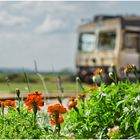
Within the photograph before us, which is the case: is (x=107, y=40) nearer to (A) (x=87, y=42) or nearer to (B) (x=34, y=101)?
(A) (x=87, y=42)

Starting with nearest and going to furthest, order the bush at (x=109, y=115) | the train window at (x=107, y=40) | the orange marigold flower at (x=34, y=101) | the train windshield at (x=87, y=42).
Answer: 1. the bush at (x=109, y=115)
2. the orange marigold flower at (x=34, y=101)
3. the train window at (x=107, y=40)
4. the train windshield at (x=87, y=42)

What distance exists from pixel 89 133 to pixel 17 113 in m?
0.64

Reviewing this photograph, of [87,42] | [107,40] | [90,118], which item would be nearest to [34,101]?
[90,118]

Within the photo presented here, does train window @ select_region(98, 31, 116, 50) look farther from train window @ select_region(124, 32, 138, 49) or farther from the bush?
→ the bush

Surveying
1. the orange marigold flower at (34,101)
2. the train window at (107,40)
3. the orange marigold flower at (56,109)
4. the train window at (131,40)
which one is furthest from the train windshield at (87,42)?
the orange marigold flower at (56,109)

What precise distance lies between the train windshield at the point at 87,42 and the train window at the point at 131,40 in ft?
4.96

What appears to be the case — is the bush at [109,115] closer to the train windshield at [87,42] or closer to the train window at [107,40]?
the train window at [107,40]

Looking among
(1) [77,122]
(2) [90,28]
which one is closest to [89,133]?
(1) [77,122]

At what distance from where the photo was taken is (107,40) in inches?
758

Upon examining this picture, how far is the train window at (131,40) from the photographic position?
1805cm

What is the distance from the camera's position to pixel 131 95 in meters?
3.92

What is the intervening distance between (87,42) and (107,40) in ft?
4.08

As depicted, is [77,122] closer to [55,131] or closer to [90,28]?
[55,131]

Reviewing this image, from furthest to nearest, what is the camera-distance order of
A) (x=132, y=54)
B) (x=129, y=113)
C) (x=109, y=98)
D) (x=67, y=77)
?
1. (x=67, y=77)
2. (x=132, y=54)
3. (x=109, y=98)
4. (x=129, y=113)
